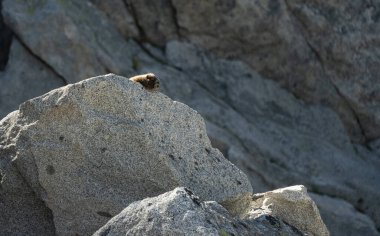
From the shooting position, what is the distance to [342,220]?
16250 mm

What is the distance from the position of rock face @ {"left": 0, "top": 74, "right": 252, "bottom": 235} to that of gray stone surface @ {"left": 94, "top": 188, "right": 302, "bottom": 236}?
1.13 m

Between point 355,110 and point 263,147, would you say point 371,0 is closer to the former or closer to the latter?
point 355,110

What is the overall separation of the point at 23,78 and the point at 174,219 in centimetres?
1137

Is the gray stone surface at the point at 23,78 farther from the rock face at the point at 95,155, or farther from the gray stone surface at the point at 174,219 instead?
the gray stone surface at the point at 174,219

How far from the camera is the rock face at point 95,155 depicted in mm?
7141

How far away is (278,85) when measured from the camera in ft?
59.3

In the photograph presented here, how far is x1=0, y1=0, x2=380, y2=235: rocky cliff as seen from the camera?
54.6ft

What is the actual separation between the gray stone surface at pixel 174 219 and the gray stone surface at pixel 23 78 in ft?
35.3

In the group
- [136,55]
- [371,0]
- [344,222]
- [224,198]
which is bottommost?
[344,222]

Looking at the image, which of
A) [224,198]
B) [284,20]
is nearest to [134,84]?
[224,198]

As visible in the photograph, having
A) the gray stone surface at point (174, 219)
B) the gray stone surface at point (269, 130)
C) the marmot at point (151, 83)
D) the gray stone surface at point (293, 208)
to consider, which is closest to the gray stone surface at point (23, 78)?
the gray stone surface at point (269, 130)

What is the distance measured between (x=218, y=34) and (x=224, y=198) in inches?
416

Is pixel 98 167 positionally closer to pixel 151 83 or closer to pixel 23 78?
pixel 151 83

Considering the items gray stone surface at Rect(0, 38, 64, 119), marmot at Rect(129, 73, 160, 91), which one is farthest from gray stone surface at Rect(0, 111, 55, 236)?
gray stone surface at Rect(0, 38, 64, 119)
